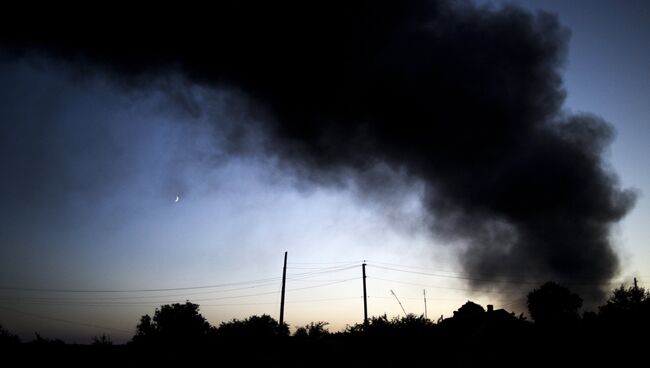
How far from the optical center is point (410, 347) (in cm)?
2288

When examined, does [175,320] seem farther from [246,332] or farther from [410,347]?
[410,347]

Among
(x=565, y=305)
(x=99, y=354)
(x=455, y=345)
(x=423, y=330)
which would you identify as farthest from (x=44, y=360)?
(x=565, y=305)

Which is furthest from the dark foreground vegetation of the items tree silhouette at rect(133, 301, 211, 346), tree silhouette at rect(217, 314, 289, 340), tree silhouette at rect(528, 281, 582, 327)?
tree silhouette at rect(528, 281, 582, 327)

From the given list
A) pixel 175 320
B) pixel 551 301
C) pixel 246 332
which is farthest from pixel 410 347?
pixel 551 301

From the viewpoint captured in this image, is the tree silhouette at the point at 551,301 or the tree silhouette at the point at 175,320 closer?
the tree silhouette at the point at 175,320

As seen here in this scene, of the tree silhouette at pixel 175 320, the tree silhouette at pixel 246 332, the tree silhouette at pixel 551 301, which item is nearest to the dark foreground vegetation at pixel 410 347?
the tree silhouette at pixel 246 332

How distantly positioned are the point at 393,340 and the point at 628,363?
11984 mm

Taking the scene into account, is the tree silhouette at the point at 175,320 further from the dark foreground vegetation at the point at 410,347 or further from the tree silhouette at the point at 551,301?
the tree silhouette at the point at 551,301

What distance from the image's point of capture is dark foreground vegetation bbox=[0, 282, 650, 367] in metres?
19.2

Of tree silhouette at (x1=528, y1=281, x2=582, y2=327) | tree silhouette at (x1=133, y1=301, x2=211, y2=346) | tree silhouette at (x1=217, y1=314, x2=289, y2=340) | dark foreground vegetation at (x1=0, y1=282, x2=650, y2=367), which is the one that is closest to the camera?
dark foreground vegetation at (x1=0, y1=282, x2=650, y2=367)

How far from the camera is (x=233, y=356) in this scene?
30.8 m

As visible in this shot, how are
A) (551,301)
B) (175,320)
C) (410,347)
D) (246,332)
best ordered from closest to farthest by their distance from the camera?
(410,347) < (246,332) < (175,320) < (551,301)

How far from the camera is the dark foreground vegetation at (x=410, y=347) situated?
62.8 ft

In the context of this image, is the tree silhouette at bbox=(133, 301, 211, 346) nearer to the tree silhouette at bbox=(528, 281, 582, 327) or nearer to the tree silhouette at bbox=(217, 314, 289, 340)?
the tree silhouette at bbox=(217, 314, 289, 340)
